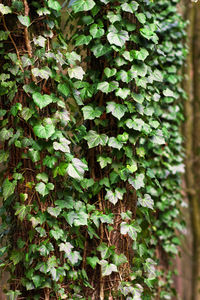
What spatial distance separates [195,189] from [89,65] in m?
3.04

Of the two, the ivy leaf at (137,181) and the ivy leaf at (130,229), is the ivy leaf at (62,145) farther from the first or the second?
the ivy leaf at (130,229)

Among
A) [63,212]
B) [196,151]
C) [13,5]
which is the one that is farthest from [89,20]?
[196,151]

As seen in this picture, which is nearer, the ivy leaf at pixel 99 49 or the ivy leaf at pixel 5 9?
the ivy leaf at pixel 5 9

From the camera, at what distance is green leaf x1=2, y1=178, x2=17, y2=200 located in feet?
6.27

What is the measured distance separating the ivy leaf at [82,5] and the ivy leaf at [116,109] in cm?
53

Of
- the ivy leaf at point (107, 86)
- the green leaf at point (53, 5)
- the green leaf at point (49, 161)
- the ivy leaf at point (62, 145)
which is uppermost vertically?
the green leaf at point (53, 5)

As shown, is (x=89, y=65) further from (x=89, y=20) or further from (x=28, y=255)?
(x=28, y=255)

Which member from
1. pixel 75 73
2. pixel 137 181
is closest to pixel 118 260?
pixel 137 181

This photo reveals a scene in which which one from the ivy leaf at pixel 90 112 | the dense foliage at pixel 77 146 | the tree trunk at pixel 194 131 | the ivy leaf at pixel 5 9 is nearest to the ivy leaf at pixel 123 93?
the dense foliage at pixel 77 146

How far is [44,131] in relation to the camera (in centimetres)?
186

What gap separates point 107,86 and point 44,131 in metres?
0.47

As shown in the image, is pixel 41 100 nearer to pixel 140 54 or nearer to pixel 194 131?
pixel 140 54

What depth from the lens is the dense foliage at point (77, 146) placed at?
194 centimetres

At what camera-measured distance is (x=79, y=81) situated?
6.93 feet
